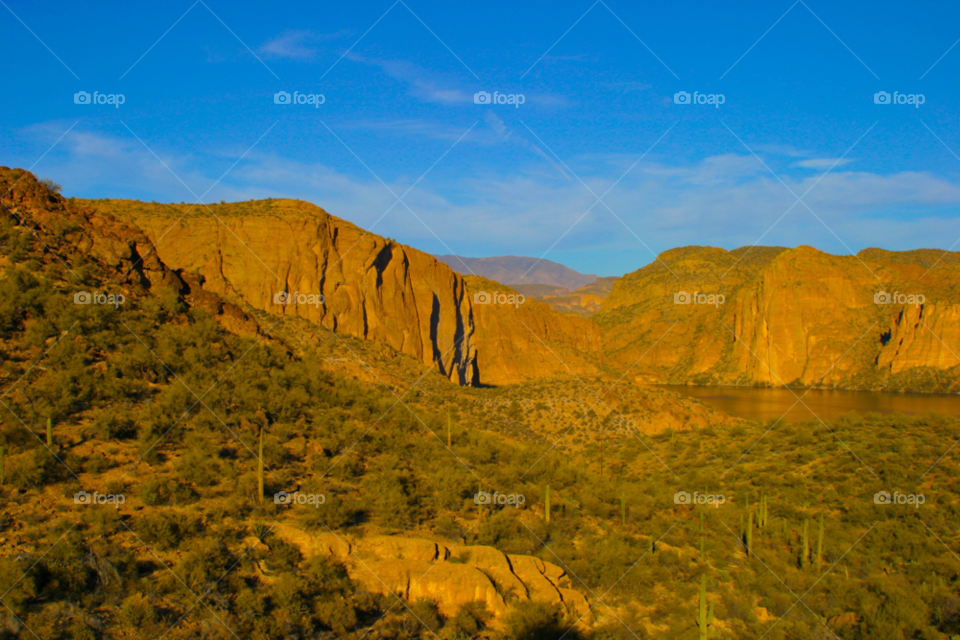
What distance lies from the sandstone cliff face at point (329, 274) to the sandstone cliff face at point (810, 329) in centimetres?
5236

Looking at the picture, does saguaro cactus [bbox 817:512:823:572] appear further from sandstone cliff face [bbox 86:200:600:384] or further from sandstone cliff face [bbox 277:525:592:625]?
sandstone cliff face [bbox 86:200:600:384]

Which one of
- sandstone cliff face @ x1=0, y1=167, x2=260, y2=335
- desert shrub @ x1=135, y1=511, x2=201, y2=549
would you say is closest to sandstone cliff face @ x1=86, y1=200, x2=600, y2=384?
sandstone cliff face @ x1=0, y1=167, x2=260, y2=335

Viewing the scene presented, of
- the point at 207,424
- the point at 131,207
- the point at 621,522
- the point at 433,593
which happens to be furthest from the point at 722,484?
the point at 131,207

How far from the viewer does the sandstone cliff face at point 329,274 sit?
30.6m

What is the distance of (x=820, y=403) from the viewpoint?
77312 millimetres

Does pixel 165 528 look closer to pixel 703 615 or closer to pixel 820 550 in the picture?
pixel 703 615

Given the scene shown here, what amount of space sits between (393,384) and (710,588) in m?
16.5

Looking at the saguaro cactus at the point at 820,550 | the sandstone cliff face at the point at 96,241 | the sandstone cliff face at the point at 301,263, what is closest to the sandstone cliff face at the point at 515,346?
the sandstone cliff face at the point at 301,263

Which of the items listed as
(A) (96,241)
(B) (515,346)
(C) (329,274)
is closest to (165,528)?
(A) (96,241)

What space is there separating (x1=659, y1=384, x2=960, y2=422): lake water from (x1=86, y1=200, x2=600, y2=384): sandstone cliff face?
77.8ft

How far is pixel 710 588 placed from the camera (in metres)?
15.3

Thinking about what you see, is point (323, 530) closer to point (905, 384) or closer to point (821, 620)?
point (821, 620)

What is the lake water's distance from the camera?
63.0 meters

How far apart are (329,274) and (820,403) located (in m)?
69.1
